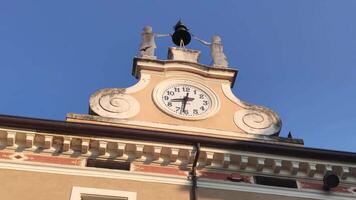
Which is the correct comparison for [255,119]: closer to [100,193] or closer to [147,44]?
[147,44]

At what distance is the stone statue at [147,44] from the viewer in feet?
61.3

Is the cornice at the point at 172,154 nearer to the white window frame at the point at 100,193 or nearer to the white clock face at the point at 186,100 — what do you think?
the white window frame at the point at 100,193

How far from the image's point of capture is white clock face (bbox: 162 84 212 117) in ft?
54.2

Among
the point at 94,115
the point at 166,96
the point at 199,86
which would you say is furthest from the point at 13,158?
the point at 199,86

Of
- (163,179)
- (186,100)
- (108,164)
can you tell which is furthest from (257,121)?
(108,164)

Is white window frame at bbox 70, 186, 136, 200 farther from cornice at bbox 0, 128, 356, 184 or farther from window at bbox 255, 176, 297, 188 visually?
window at bbox 255, 176, 297, 188

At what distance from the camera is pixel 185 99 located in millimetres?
16984

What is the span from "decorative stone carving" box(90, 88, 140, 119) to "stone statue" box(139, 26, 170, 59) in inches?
86.2

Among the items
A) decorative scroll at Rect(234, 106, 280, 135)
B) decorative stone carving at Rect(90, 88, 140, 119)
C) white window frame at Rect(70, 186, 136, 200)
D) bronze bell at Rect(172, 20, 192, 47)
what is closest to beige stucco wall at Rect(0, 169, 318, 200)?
white window frame at Rect(70, 186, 136, 200)

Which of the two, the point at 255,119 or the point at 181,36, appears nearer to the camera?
the point at 255,119

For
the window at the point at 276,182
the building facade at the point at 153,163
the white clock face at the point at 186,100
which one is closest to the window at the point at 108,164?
the building facade at the point at 153,163

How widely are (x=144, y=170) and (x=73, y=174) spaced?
1.66m

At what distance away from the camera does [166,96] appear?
666 inches

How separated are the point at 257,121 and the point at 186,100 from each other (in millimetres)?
2097
